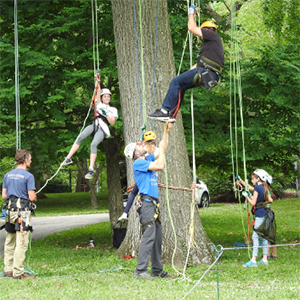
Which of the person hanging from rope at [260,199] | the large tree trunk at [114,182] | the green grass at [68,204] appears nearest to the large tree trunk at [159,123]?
the person hanging from rope at [260,199]

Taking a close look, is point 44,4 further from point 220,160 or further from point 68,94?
point 220,160

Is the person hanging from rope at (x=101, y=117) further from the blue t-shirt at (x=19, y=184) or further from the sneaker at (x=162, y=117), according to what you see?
the sneaker at (x=162, y=117)

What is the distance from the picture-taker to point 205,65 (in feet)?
18.2

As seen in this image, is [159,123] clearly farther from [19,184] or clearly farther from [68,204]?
[68,204]

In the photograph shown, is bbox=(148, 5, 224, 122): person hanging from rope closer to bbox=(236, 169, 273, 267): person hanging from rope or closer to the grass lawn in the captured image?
the grass lawn

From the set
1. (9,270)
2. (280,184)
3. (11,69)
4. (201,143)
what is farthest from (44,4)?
(280,184)

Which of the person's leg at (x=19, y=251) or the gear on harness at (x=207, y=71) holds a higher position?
the gear on harness at (x=207, y=71)

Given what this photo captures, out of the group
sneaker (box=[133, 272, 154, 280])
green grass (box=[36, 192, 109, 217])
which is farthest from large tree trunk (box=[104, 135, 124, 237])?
green grass (box=[36, 192, 109, 217])

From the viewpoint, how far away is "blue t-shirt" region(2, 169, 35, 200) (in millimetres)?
6960

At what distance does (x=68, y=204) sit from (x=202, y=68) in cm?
2369

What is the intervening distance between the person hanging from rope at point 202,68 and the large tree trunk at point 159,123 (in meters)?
2.43

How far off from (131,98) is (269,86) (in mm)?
3495

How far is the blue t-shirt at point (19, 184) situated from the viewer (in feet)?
22.8

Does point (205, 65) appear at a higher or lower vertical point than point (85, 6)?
lower
